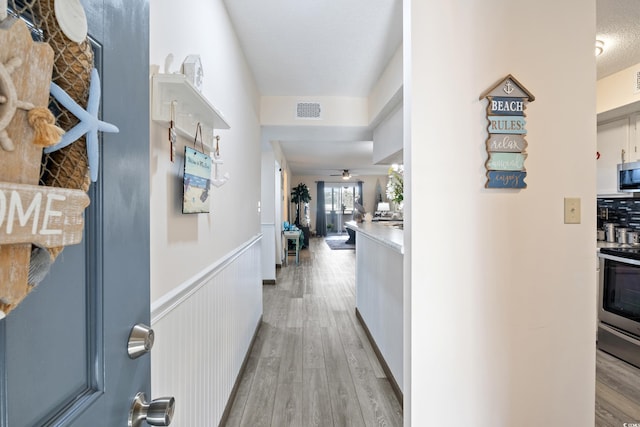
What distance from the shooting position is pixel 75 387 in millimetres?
467

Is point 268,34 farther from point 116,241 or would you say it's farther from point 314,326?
point 314,326

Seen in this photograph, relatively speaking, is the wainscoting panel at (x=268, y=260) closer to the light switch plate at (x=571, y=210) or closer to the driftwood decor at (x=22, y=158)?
the light switch plate at (x=571, y=210)

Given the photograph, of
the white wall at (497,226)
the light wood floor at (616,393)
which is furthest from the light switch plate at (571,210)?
the light wood floor at (616,393)

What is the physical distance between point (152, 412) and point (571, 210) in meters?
1.76

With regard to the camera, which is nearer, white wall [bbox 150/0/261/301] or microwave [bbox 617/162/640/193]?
white wall [bbox 150/0/261/301]

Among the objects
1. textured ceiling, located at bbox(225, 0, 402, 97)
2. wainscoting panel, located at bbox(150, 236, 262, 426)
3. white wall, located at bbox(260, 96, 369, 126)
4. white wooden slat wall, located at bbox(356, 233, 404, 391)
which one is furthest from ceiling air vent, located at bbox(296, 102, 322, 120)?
wainscoting panel, located at bbox(150, 236, 262, 426)

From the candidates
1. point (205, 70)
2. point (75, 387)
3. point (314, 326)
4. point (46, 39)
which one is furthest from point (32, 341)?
point (314, 326)

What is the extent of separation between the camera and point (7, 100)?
1.05 ft

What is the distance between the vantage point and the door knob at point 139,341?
1.99 ft

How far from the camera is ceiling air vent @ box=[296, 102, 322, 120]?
3.47 metres

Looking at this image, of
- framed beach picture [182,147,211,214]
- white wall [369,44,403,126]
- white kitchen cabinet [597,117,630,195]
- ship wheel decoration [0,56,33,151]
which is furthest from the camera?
white kitchen cabinet [597,117,630,195]

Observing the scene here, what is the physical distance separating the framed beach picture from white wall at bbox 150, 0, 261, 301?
42 millimetres

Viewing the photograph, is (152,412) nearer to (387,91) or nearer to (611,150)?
(387,91)

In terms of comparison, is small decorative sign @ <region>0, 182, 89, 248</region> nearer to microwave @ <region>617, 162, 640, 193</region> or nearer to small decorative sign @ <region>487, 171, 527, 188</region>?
small decorative sign @ <region>487, 171, 527, 188</region>
